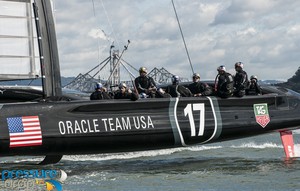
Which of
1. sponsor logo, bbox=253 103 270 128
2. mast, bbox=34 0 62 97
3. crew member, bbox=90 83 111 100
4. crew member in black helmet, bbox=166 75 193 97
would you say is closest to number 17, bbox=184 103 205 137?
crew member in black helmet, bbox=166 75 193 97

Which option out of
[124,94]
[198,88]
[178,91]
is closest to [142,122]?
[124,94]

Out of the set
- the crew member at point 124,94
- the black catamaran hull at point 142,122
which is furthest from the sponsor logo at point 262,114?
the crew member at point 124,94

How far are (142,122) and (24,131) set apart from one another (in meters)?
2.10

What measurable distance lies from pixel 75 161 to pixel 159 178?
350cm

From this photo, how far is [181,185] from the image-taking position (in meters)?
9.27

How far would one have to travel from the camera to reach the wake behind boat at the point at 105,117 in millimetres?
10125

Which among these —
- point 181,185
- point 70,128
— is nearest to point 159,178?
point 181,185

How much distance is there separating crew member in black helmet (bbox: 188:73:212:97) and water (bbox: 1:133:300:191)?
132 cm

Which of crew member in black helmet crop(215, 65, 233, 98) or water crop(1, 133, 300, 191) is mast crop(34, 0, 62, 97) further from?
crew member in black helmet crop(215, 65, 233, 98)

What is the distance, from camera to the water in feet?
30.2

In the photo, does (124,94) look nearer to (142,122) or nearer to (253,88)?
(142,122)

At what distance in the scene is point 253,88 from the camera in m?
12.7

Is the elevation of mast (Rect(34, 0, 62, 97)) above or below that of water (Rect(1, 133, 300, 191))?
above

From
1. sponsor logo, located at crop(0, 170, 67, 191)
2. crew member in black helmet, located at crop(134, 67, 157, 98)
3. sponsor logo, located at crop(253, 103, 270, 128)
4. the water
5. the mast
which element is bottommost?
the water
